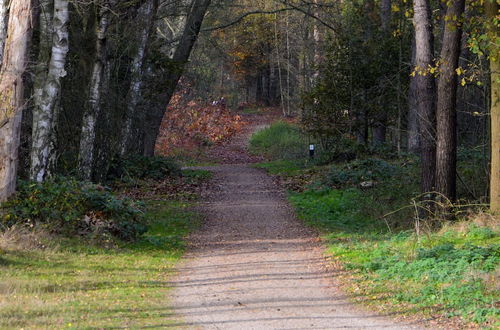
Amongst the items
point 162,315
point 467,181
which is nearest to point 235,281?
point 162,315

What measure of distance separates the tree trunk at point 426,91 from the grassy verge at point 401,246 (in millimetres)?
1296

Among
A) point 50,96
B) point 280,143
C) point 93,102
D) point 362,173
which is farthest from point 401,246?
point 280,143

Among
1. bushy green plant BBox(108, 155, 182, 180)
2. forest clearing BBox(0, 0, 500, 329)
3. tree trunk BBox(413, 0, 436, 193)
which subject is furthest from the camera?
bushy green plant BBox(108, 155, 182, 180)

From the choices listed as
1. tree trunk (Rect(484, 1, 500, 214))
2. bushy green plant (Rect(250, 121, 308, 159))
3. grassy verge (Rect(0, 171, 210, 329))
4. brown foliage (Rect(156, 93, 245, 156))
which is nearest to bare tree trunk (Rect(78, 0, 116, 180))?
grassy verge (Rect(0, 171, 210, 329))

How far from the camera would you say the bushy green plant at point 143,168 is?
24.0 m

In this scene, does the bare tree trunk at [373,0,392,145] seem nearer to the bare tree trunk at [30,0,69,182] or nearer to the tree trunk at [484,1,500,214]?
the tree trunk at [484,1,500,214]

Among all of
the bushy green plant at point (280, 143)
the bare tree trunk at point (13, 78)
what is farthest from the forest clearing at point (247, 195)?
the bushy green plant at point (280, 143)

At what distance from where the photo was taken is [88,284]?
1067cm

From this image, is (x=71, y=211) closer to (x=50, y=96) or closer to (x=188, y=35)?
(x=50, y=96)

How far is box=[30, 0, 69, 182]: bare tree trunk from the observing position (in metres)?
15.5

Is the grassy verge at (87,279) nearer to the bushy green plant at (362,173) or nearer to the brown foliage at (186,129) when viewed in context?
the bushy green plant at (362,173)

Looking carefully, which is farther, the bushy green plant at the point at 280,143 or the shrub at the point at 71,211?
the bushy green plant at the point at 280,143

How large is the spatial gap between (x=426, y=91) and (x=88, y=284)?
873cm

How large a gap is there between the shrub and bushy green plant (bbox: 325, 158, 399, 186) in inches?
342
